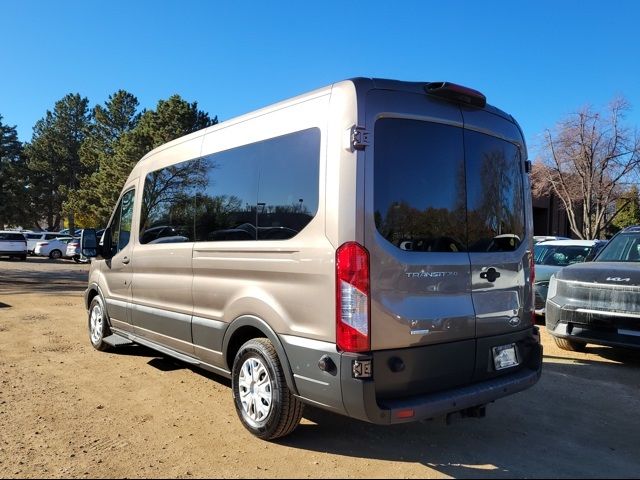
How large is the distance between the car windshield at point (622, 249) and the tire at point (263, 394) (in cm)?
566

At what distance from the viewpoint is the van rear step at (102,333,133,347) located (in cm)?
626

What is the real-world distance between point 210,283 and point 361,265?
1.74 m

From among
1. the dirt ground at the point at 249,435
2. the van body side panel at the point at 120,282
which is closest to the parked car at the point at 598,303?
the dirt ground at the point at 249,435

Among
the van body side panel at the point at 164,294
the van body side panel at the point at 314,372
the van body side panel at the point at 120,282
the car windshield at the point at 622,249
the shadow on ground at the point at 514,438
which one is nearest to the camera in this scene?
the van body side panel at the point at 314,372

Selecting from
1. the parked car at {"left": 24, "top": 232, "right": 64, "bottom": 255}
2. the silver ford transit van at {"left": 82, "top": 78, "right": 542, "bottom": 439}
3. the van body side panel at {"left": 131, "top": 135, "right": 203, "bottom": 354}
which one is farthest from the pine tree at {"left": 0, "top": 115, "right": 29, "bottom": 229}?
the silver ford transit van at {"left": 82, "top": 78, "right": 542, "bottom": 439}

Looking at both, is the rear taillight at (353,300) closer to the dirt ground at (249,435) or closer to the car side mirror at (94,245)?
the dirt ground at (249,435)

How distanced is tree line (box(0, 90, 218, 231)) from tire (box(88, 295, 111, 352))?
1277 inches

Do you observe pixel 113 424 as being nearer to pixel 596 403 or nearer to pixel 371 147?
pixel 371 147

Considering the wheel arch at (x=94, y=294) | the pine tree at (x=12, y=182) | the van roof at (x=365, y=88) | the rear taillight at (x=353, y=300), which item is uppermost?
the pine tree at (x=12, y=182)

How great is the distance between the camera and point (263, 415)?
3918 millimetres

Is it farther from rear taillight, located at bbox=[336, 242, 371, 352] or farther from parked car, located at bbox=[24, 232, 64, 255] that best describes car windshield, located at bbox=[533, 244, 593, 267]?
parked car, located at bbox=[24, 232, 64, 255]

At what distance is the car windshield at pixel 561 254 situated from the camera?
1040 centimetres

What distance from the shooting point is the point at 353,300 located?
129 inches

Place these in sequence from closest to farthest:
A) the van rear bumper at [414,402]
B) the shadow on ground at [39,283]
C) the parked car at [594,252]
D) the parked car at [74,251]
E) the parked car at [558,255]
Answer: the van rear bumper at [414,402] → the parked car at [594,252] → the parked car at [558,255] → the shadow on ground at [39,283] → the parked car at [74,251]
